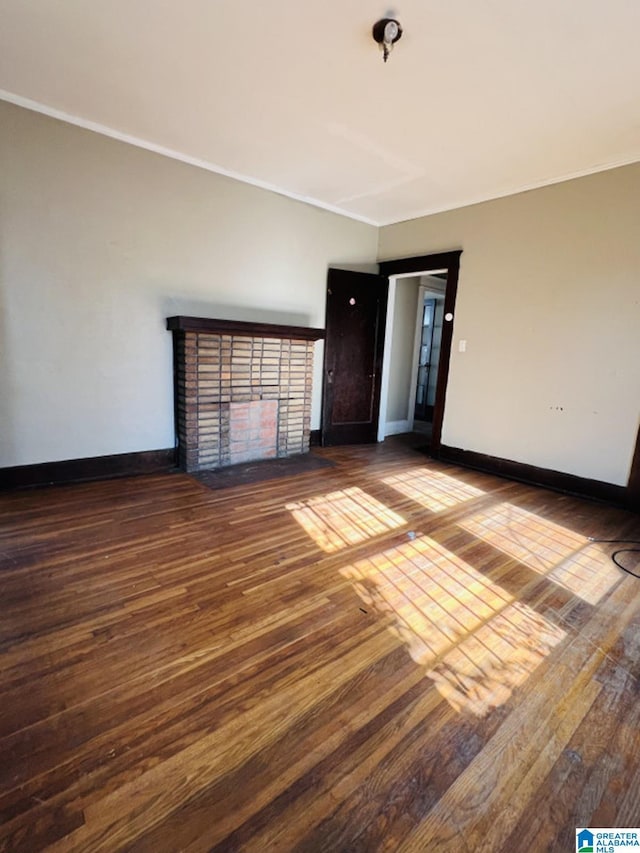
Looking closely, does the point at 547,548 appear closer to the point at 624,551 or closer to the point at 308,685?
the point at 624,551

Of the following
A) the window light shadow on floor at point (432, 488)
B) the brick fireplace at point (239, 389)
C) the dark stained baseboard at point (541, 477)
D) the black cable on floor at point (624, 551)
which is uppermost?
the brick fireplace at point (239, 389)

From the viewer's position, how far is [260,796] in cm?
115

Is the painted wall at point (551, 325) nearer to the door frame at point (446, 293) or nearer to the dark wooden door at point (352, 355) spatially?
the door frame at point (446, 293)

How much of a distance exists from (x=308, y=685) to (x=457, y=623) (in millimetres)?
791

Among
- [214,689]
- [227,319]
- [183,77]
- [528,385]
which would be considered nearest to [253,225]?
[227,319]

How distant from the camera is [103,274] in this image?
3.44 metres

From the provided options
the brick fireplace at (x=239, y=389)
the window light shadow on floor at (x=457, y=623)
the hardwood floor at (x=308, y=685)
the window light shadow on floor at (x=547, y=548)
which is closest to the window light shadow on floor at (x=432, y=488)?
the window light shadow on floor at (x=547, y=548)

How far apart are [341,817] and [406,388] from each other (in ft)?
18.4

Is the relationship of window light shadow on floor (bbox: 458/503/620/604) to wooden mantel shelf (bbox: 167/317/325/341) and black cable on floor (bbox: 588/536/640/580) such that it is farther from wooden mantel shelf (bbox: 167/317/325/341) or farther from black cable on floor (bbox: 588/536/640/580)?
wooden mantel shelf (bbox: 167/317/325/341)

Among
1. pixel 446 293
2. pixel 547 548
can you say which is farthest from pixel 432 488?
pixel 446 293

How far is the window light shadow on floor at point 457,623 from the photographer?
1599 mm

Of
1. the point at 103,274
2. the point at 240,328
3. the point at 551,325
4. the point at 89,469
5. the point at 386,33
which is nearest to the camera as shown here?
the point at 386,33

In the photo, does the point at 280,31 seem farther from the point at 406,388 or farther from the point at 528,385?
the point at 406,388

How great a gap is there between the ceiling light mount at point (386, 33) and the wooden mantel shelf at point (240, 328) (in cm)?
229
